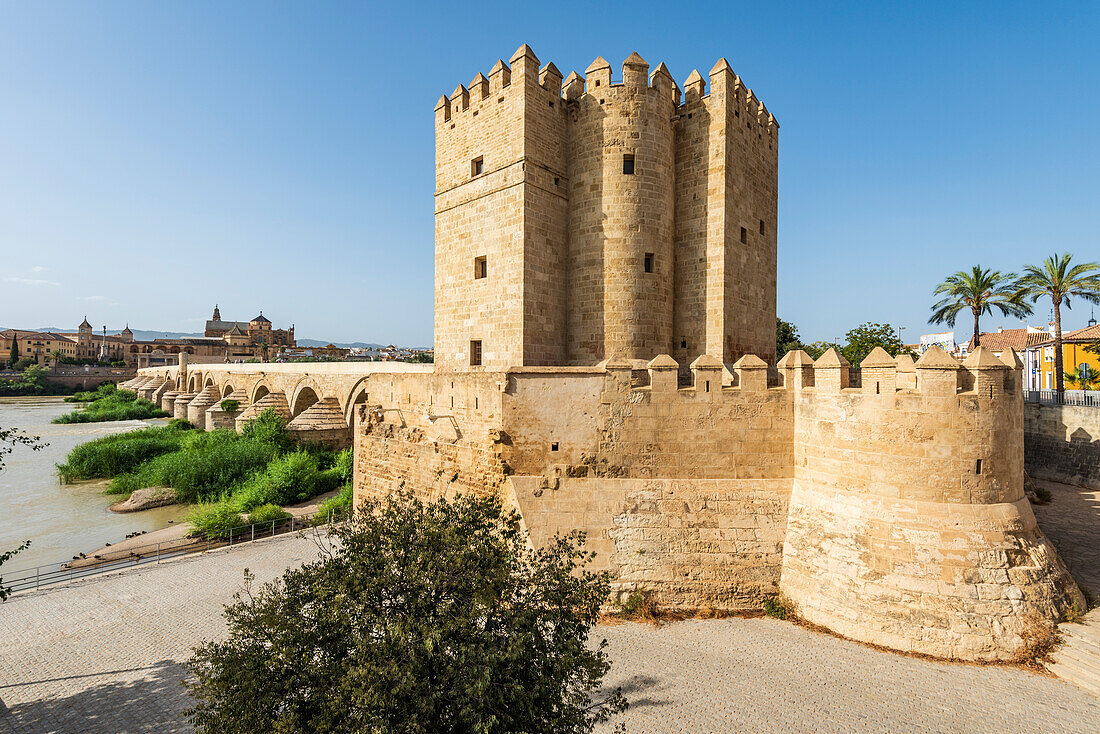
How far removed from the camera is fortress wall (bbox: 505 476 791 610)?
369 inches

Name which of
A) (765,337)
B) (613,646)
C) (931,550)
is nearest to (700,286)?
(765,337)

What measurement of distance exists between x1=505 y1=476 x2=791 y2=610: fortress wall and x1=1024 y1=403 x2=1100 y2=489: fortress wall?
13011 mm

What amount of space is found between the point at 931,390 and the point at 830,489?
2.42 meters

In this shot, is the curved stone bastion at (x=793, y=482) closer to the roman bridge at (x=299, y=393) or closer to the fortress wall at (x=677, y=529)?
the fortress wall at (x=677, y=529)

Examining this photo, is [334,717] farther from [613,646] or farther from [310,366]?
[310,366]

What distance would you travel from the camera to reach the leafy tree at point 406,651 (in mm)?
4504

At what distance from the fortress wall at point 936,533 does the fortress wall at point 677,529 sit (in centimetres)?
103

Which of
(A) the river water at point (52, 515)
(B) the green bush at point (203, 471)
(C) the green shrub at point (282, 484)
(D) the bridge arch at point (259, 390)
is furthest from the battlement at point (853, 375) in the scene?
(D) the bridge arch at point (259, 390)

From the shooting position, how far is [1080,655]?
7.46m

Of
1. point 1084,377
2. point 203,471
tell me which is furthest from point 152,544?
point 1084,377

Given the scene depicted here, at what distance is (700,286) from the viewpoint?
43.3 ft

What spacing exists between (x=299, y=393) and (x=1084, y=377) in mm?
43959

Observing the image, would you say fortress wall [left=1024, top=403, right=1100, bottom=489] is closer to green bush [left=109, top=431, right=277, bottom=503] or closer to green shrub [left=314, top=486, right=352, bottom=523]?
green shrub [left=314, top=486, right=352, bottom=523]

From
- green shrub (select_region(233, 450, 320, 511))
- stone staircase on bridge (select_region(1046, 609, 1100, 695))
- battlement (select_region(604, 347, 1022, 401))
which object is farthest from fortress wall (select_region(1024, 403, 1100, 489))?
green shrub (select_region(233, 450, 320, 511))
